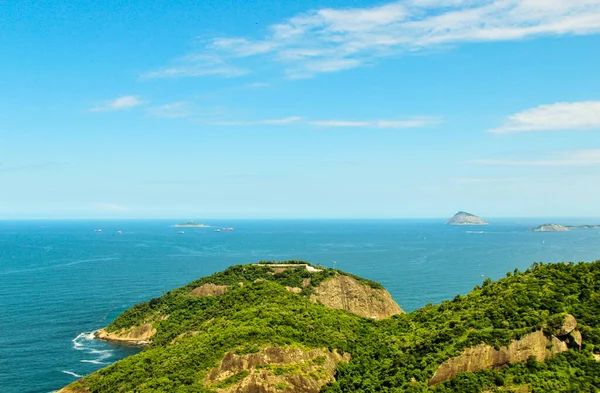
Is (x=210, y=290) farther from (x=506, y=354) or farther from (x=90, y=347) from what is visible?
(x=506, y=354)

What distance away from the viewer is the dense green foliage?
54.6m

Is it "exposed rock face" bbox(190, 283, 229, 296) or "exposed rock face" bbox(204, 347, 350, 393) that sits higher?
"exposed rock face" bbox(190, 283, 229, 296)

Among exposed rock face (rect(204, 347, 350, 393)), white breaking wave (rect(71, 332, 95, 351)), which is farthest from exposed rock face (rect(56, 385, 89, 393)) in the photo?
white breaking wave (rect(71, 332, 95, 351))

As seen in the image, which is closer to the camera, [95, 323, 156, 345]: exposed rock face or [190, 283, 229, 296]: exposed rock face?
[95, 323, 156, 345]: exposed rock face

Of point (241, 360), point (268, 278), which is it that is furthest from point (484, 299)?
point (268, 278)

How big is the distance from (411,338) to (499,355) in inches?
518

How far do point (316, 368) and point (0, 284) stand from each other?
405ft

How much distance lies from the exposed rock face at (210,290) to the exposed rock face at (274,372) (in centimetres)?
5233

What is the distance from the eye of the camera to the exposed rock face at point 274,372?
61.2m

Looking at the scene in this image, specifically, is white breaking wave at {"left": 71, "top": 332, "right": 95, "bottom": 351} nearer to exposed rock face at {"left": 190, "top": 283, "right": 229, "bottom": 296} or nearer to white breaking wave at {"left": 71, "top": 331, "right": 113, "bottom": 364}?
white breaking wave at {"left": 71, "top": 331, "right": 113, "bottom": 364}

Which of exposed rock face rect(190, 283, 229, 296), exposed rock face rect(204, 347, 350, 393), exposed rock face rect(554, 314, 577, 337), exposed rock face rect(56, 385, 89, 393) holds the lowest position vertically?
exposed rock face rect(56, 385, 89, 393)

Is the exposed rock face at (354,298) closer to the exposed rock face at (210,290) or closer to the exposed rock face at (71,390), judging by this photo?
the exposed rock face at (210,290)

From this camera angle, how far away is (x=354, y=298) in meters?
113

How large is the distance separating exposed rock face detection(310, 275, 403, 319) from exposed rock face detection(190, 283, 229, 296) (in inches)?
866
